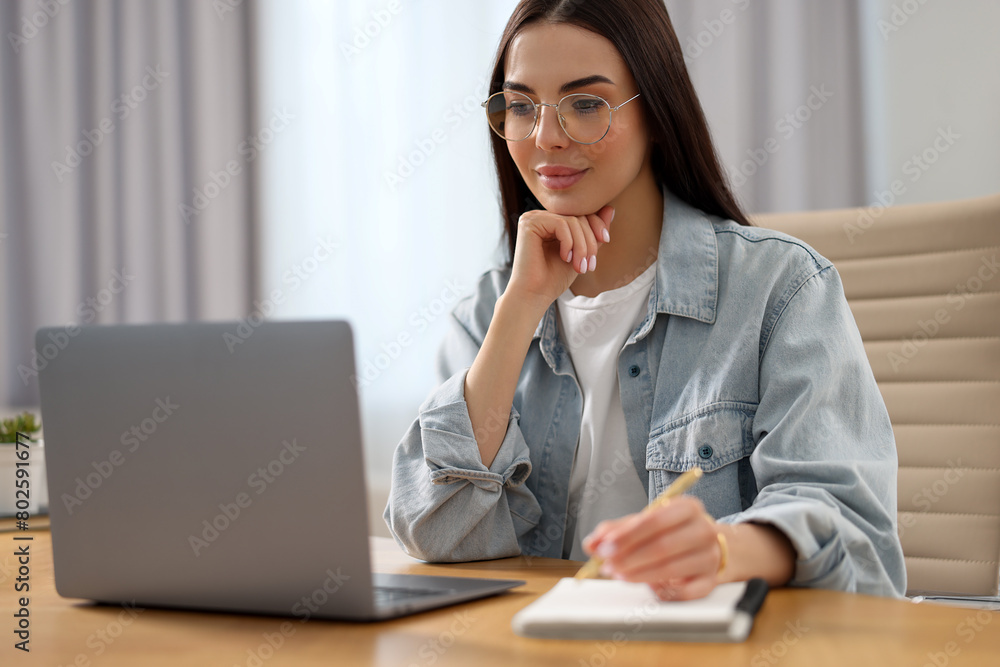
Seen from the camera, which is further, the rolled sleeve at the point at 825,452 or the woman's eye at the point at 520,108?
the woman's eye at the point at 520,108

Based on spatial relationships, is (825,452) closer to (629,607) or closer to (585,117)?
(629,607)

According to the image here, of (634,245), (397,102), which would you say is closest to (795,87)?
(634,245)

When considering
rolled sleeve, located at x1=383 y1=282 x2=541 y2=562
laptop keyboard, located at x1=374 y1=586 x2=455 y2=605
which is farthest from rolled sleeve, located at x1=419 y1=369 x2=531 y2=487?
laptop keyboard, located at x1=374 y1=586 x2=455 y2=605

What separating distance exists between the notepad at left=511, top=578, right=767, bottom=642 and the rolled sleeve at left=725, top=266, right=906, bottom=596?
0.50 feet

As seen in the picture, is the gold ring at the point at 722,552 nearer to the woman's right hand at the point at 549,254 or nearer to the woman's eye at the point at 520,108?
the woman's right hand at the point at 549,254

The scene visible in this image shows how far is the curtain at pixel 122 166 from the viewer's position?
2.57 metres

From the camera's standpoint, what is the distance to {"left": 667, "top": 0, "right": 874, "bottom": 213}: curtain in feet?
6.76

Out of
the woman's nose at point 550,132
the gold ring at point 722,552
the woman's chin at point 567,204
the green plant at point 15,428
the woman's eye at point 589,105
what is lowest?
the green plant at point 15,428

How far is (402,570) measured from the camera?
40.6 inches

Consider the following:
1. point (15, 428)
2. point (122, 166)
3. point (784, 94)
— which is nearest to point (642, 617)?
point (15, 428)

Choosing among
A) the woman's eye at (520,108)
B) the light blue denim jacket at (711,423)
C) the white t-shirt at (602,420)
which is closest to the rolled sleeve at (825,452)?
the light blue denim jacket at (711,423)

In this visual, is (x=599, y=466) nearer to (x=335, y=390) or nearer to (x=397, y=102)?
(x=335, y=390)

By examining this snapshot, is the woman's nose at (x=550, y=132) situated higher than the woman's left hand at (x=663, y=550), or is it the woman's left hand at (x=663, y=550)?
the woman's nose at (x=550, y=132)

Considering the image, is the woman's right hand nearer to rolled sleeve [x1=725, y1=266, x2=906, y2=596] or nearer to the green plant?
rolled sleeve [x1=725, y1=266, x2=906, y2=596]
